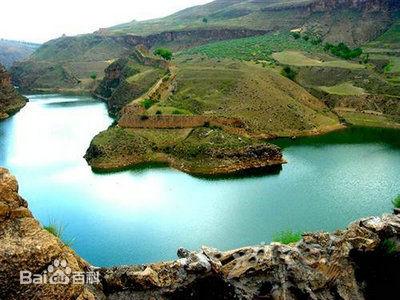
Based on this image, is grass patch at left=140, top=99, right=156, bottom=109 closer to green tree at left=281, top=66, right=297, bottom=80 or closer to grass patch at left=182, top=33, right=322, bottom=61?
green tree at left=281, top=66, right=297, bottom=80

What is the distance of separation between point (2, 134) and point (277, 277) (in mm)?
91396

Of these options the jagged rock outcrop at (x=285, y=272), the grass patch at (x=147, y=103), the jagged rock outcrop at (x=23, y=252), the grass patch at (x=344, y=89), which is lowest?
the grass patch at (x=344, y=89)

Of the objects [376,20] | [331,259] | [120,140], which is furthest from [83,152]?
[376,20]

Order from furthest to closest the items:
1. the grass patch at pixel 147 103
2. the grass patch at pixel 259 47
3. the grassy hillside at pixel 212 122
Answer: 1. the grass patch at pixel 259 47
2. the grass patch at pixel 147 103
3. the grassy hillside at pixel 212 122

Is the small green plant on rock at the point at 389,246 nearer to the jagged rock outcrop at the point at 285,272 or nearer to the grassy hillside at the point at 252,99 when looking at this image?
the jagged rock outcrop at the point at 285,272

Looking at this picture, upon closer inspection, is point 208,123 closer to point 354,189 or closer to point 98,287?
point 354,189

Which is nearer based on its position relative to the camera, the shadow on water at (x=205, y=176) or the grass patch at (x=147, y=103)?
the shadow on water at (x=205, y=176)

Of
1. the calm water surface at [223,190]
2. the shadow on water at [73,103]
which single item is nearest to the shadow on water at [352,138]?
the calm water surface at [223,190]

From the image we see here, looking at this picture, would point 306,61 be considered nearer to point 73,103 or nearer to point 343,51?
point 343,51

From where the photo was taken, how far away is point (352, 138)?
88062 mm

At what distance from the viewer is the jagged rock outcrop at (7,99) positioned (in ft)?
428

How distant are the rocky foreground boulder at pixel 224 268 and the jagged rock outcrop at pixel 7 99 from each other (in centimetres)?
11477

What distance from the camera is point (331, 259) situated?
21.6 meters

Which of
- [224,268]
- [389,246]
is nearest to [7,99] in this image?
[224,268]
